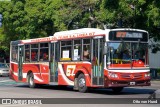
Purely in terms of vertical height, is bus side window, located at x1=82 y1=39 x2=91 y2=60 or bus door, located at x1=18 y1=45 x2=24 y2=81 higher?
bus side window, located at x1=82 y1=39 x2=91 y2=60

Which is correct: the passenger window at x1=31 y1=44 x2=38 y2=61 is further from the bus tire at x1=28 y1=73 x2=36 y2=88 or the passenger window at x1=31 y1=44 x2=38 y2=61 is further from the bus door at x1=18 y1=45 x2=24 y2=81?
the bus door at x1=18 y1=45 x2=24 y2=81

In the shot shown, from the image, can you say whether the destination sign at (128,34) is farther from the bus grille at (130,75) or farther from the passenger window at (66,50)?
the passenger window at (66,50)

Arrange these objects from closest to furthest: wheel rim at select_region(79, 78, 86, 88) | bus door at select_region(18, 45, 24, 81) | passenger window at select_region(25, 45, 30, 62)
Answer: wheel rim at select_region(79, 78, 86, 88), passenger window at select_region(25, 45, 30, 62), bus door at select_region(18, 45, 24, 81)

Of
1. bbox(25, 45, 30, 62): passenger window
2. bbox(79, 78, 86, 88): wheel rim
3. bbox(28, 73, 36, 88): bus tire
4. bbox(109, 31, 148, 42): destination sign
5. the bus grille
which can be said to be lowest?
bbox(28, 73, 36, 88): bus tire

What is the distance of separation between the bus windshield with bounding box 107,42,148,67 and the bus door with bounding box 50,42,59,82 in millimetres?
4843

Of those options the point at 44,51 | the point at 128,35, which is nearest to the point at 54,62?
the point at 44,51

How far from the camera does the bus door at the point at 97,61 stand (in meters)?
21.2

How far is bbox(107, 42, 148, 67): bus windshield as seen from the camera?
819 inches

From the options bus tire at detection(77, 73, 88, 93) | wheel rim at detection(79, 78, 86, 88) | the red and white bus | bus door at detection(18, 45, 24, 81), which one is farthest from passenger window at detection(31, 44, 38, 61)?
wheel rim at detection(79, 78, 86, 88)

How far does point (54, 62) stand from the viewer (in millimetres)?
25062

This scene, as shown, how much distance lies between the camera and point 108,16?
32844mm

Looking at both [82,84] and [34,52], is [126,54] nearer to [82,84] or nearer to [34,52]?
[82,84]

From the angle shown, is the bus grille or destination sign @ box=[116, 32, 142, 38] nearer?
the bus grille

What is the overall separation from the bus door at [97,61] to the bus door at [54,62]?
12.0ft
